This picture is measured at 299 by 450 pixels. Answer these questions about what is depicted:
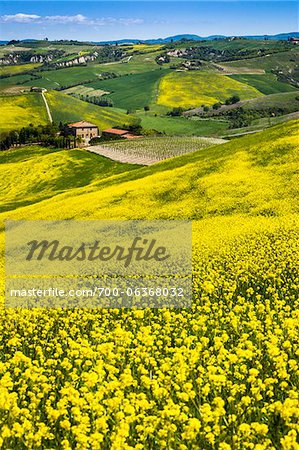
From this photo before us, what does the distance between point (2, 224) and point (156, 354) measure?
1621 inches

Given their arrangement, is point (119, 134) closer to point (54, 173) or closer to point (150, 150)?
point (150, 150)

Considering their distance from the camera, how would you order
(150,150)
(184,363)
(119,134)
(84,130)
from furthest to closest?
1. (84,130)
2. (119,134)
3. (150,150)
4. (184,363)


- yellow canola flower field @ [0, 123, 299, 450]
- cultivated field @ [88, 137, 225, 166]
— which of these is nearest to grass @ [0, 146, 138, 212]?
cultivated field @ [88, 137, 225, 166]

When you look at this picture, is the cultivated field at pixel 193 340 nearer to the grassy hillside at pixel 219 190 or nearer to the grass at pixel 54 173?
the grassy hillside at pixel 219 190

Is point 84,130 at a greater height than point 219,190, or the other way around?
point 219,190

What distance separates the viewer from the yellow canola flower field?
29.2ft

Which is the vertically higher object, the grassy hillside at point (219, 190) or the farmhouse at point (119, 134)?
the grassy hillside at point (219, 190)

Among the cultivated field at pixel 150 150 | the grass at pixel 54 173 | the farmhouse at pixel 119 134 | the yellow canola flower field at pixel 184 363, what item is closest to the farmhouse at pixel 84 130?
the farmhouse at pixel 119 134

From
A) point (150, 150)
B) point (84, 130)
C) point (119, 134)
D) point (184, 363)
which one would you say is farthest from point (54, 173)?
point (184, 363)

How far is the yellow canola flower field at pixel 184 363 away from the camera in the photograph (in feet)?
29.2

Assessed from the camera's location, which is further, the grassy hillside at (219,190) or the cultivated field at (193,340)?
the grassy hillside at (219,190)

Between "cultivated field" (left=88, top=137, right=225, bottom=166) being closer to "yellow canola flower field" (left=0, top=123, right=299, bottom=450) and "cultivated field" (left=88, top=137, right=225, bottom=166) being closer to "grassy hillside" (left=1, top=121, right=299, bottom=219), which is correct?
"grassy hillside" (left=1, top=121, right=299, bottom=219)

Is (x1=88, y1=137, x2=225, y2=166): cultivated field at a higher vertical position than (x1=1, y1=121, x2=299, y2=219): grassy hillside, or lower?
lower

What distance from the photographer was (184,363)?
10969mm
